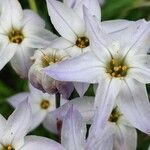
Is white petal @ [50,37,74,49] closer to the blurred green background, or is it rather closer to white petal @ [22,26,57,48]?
white petal @ [22,26,57,48]

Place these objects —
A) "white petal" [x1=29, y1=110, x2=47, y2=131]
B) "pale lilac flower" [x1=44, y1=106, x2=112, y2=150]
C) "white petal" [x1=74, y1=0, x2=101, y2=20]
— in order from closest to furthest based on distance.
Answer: "pale lilac flower" [x1=44, y1=106, x2=112, y2=150] < "white petal" [x1=74, y1=0, x2=101, y2=20] < "white petal" [x1=29, y1=110, x2=47, y2=131]

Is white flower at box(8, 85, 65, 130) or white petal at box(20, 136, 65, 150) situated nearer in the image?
white petal at box(20, 136, 65, 150)

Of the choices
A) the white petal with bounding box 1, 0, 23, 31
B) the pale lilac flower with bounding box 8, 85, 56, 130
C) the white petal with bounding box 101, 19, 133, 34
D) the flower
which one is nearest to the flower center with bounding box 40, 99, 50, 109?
the pale lilac flower with bounding box 8, 85, 56, 130

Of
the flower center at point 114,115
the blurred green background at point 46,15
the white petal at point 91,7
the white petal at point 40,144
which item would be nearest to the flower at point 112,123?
the flower center at point 114,115

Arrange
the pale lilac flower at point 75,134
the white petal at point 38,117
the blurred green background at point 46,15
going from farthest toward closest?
the blurred green background at point 46,15, the white petal at point 38,117, the pale lilac flower at point 75,134

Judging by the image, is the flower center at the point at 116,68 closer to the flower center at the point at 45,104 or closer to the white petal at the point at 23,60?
the white petal at the point at 23,60

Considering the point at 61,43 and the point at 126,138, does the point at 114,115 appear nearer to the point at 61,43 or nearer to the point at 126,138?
the point at 126,138

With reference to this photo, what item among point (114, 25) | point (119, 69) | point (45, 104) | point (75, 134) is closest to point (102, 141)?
point (75, 134)
